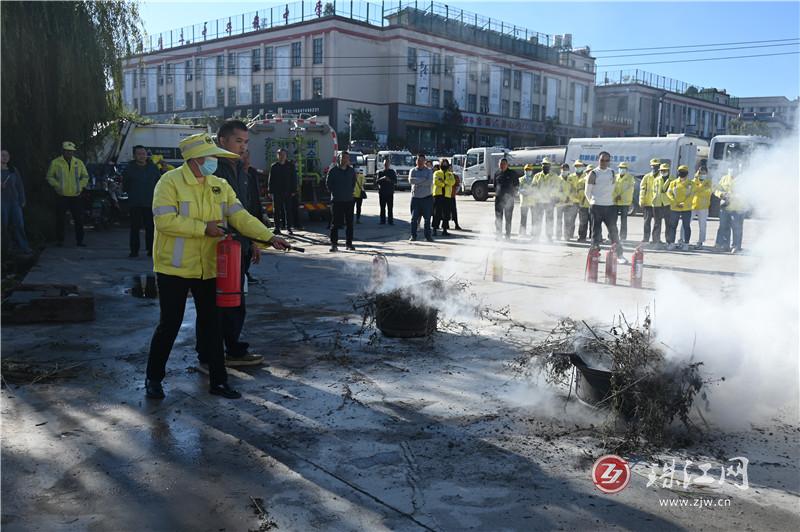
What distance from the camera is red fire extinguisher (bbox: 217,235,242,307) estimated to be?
4.75 m

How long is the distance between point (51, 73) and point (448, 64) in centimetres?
4434

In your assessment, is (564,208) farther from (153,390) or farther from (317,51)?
(317,51)

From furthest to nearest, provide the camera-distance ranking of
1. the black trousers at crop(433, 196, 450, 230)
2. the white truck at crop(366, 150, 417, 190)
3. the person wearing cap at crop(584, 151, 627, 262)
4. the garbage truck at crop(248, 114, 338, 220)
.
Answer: the white truck at crop(366, 150, 417, 190) → the garbage truck at crop(248, 114, 338, 220) → the black trousers at crop(433, 196, 450, 230) → the person wearing cap at crop(584, 151, 627, 262)

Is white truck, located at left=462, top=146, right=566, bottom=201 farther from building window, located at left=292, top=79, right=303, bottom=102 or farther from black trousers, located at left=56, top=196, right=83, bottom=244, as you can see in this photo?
building window, located at left=292, top=79, right=303, bottom=102

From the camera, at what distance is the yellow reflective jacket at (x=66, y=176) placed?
39.9 feet

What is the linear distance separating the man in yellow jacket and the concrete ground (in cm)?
37

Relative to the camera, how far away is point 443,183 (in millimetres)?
16297

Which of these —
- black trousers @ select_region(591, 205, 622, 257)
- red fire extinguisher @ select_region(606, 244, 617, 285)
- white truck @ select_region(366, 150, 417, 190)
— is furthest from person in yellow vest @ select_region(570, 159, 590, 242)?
white truck @ select_region(366, 150, 417, 190)

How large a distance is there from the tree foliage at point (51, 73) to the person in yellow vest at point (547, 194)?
10.8m

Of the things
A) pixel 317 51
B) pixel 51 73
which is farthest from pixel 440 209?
pixel 317 51

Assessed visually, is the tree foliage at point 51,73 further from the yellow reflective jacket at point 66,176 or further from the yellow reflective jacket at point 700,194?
the yellow reflective jacket at point 700,194

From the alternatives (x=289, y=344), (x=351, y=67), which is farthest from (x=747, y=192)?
(x=351, y=67)

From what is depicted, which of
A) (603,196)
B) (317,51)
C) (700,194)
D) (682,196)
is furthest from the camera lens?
(317,51)

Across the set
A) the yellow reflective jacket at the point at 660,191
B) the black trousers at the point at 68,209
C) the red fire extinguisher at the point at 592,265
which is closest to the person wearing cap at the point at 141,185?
the black trousers at the point at 68,209
